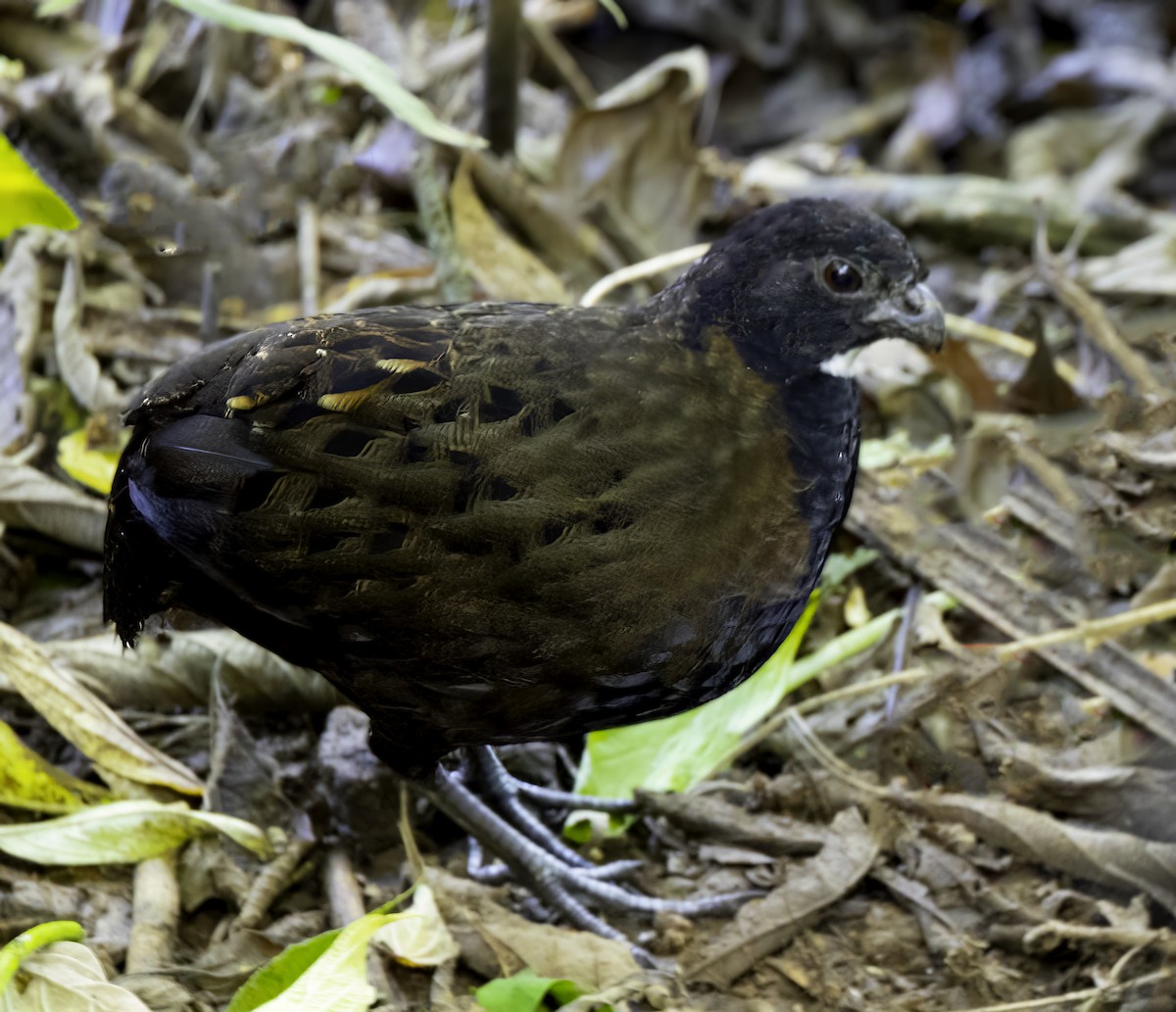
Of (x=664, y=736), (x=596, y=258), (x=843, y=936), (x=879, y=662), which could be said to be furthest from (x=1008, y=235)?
(x=843, y=936)

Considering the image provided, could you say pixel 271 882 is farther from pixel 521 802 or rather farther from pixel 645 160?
pixel 645 160

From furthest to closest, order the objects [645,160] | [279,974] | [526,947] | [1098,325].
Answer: [645,160] < [1098,325] < [526,947] < [279,974]

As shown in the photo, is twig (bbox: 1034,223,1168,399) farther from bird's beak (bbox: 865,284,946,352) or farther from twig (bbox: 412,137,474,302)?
twig (bbox: 412,137,474,302)

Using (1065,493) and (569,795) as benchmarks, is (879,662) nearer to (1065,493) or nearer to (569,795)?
(1065,493)

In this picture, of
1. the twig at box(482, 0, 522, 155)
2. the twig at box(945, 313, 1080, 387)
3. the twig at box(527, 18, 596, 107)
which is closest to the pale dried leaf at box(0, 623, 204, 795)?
the twig at box(482, 0, 522, 155)

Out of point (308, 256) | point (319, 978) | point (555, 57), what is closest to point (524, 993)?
point (319, 978)

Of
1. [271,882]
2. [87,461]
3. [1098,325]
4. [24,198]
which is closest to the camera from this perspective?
[24,198]
